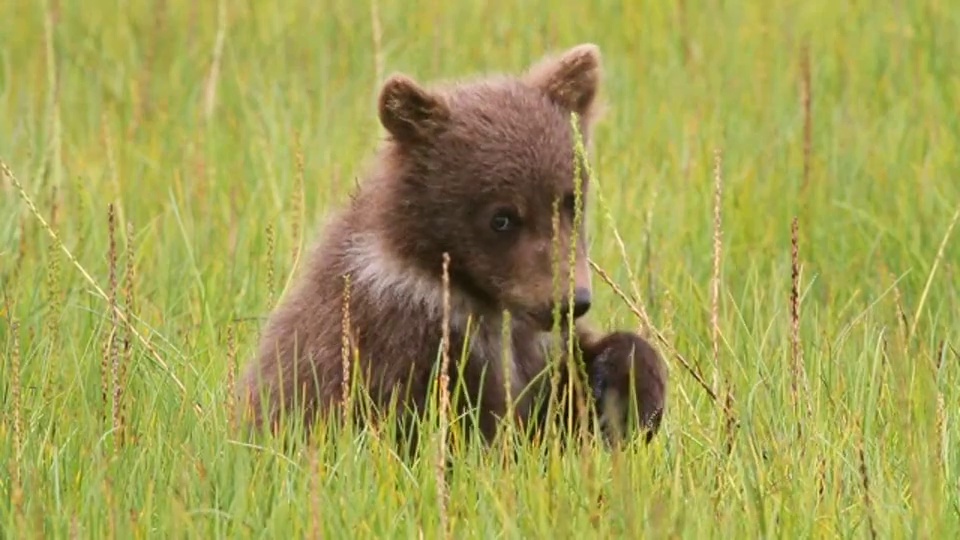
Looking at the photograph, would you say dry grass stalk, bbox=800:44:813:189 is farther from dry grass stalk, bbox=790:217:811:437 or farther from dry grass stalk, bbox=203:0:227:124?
dry grass stalk, bbox=790:217:811:437

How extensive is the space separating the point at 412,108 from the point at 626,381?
0.92m

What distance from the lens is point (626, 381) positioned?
17.8ft

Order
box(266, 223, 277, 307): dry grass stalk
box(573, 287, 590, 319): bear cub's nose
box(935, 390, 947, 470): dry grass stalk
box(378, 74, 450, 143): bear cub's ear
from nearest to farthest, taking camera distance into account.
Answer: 1. box(935, 390, 947, 470): dry grass stalk
2. box(573, 287, 590, 319): bear cub's nose
3. box(378, 74, 450, 143): bear cub's ear
4. box(266, 223, 277, 307): dry grass stalk

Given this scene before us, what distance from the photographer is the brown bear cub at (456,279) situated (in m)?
5.32

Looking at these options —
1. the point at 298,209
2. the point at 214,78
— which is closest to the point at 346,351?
the point at 298,209

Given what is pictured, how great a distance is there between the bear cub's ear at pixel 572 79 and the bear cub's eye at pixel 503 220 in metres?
0.45

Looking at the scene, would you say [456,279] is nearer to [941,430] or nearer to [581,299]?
[581,299]

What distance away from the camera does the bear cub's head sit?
17.8ft

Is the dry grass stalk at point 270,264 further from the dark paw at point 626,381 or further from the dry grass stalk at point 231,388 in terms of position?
the dark paw at point 626,381

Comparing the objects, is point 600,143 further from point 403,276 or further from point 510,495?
point 510,495

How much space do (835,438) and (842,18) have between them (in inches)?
192

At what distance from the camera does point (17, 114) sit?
872 cm

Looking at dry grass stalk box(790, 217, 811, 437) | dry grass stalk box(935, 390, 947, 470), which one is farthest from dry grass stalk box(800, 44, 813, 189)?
dry grass stalk box(935, 390, 947, 470)

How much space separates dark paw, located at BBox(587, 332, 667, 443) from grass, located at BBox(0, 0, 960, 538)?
70 mm
